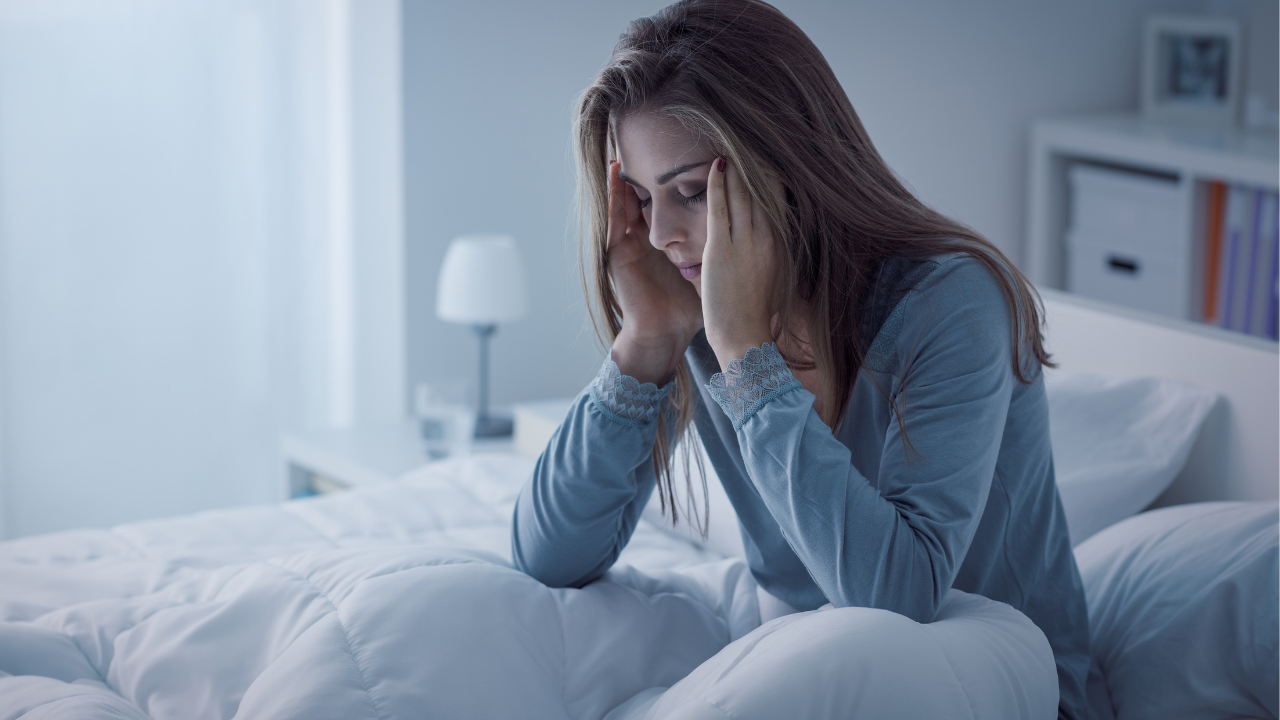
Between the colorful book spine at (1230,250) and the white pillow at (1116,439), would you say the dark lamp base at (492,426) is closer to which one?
the white pillow at (1116,439)

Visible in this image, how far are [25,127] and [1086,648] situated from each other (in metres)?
2.18

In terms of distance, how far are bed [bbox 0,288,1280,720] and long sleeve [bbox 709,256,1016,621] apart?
0.06 m

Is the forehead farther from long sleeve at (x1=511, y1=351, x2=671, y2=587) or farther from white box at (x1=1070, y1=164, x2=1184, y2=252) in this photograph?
white box at (x1=1070, y1=164, x2=1184, y2=252)

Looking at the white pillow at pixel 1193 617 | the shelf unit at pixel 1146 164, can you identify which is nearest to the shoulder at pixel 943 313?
the white pillow at pixel 1193 617

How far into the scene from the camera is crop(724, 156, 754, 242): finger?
0.96 metres

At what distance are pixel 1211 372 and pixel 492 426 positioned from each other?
1409mm

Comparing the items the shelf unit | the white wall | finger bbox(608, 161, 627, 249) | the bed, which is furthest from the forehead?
the shelf unit

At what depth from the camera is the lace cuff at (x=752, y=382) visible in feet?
2.99

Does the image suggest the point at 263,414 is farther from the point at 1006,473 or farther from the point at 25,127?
the point at 1006,473

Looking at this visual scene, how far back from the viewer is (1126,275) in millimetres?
2963

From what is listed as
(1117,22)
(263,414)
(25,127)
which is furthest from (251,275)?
(1117,22)

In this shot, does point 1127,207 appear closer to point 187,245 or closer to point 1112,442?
point 1112,442

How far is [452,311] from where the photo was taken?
7.55 ft

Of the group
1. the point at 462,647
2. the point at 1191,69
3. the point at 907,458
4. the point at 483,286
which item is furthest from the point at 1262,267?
the point at 462,647
